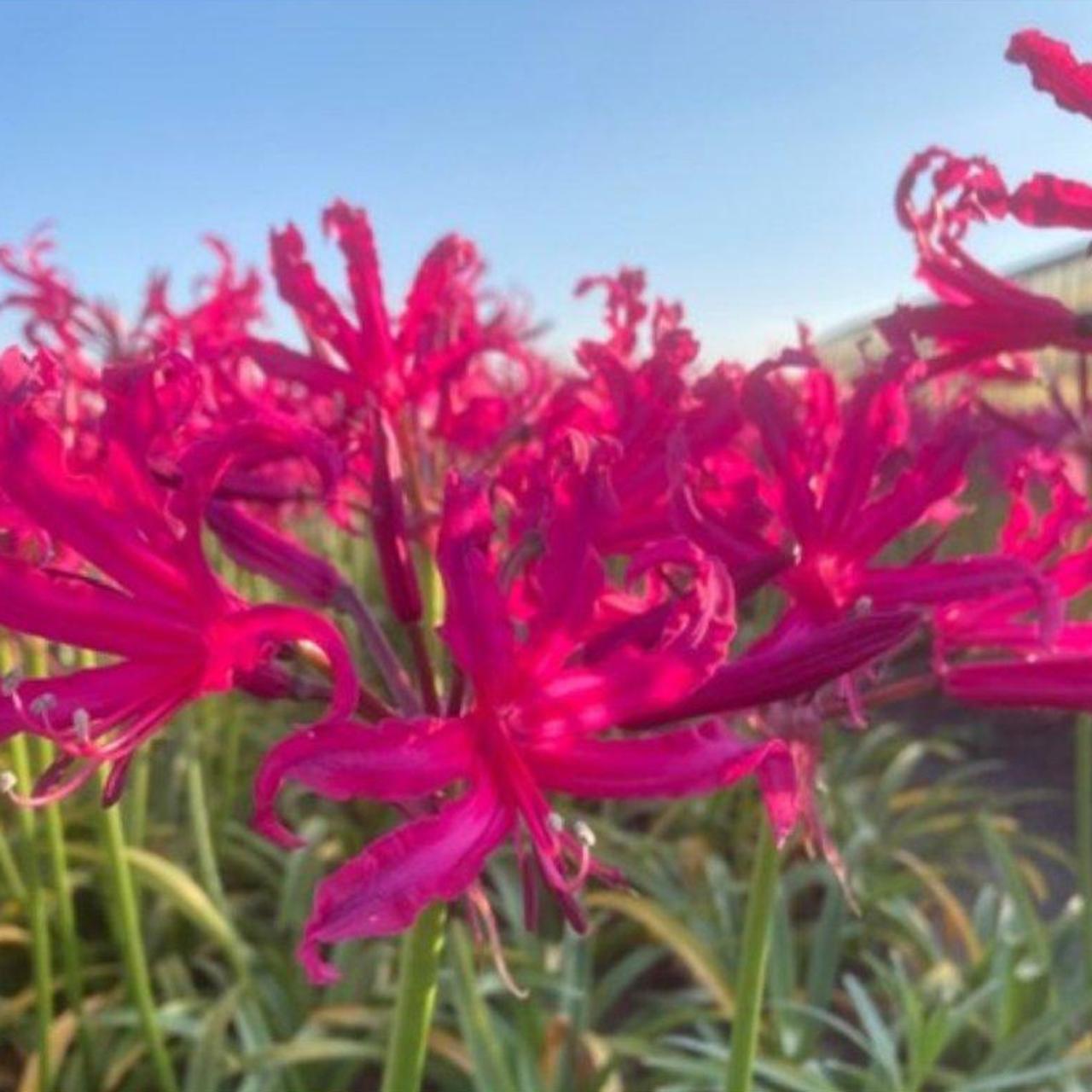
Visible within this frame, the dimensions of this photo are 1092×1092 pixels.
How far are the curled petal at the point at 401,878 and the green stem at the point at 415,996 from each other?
117 mm

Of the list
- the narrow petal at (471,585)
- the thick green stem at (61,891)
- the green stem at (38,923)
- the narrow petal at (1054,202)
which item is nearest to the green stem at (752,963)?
the narrow petal at (471,585)

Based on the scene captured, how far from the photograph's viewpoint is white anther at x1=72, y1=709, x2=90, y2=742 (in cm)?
93

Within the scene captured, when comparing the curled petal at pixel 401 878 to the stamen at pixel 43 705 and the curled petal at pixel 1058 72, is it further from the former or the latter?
the curled petal at pixel 1058 72

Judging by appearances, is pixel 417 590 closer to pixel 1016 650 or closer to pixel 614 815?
pixel 1016 650

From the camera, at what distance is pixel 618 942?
2.98 meters

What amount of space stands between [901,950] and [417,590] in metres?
2.34

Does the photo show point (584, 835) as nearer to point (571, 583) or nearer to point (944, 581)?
point (571, 583)

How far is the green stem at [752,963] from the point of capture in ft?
3.95

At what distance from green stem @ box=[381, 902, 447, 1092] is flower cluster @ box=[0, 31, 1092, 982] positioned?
0.03 m

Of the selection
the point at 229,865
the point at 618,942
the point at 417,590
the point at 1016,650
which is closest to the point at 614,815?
the point at 618,942

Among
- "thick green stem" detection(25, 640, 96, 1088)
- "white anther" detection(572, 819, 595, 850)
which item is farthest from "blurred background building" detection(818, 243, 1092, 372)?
"thick green stem" detection(25, 640, 96, 1088)

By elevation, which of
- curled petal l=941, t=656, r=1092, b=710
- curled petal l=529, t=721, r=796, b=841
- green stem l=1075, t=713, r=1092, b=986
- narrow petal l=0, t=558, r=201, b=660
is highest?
narrow petal l=0, t=558, r=201, b=660

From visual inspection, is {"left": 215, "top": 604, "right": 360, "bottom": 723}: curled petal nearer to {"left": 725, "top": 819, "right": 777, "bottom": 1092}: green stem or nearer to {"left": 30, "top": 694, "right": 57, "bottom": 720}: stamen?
{"left": 30, "top": 694, "right": 57, "bottom": 720}: stamen

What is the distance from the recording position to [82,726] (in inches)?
36.7
